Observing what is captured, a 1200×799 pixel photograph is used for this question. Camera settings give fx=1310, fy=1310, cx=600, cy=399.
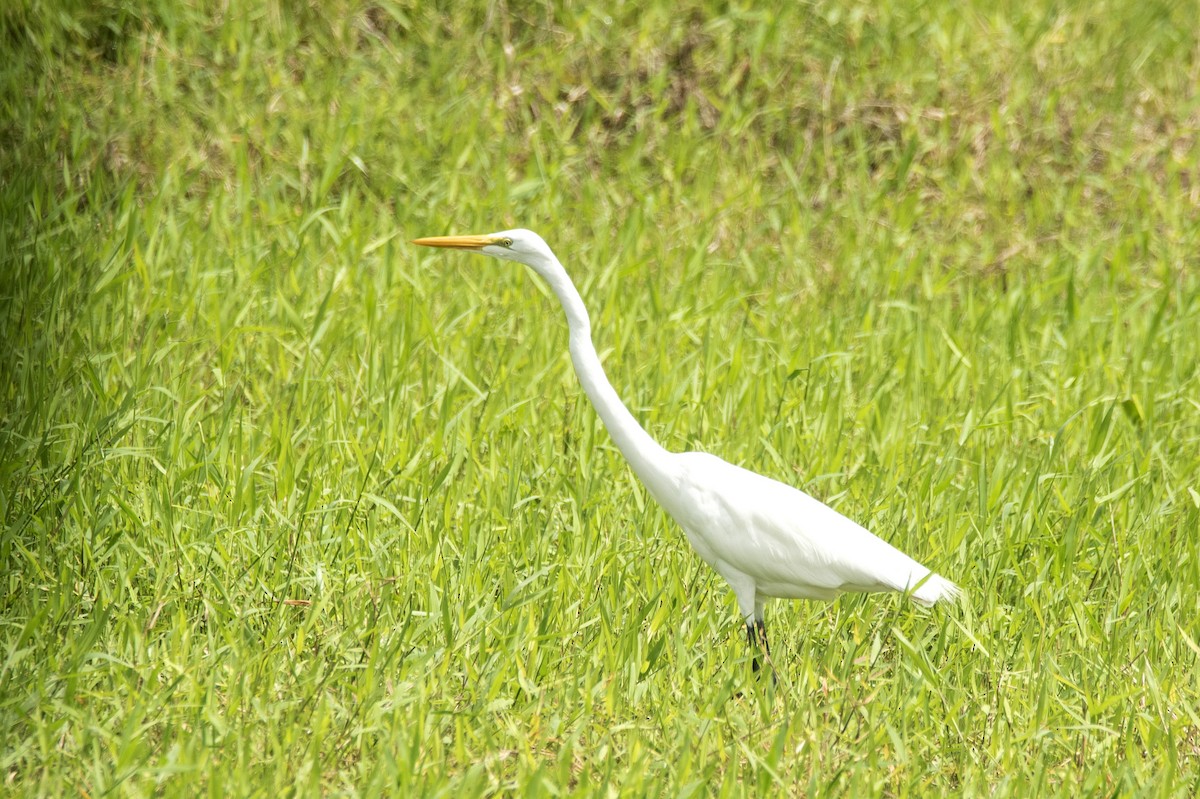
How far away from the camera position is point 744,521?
3307 mm

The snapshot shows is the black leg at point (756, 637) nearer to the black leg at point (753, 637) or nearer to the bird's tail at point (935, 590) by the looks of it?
the black leg at point (753, 637)

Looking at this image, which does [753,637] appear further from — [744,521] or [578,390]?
[578,390]

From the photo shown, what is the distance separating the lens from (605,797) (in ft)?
8.56

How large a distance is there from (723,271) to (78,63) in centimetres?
329

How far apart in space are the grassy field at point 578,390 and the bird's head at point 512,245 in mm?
755

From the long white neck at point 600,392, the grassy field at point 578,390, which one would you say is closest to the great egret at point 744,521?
the long white neck at point 600,392

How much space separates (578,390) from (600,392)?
1.42m

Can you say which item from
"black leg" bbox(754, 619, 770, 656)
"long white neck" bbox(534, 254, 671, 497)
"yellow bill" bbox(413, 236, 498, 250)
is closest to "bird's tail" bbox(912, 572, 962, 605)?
"black leg" bbox(754, 619, 770, 656)

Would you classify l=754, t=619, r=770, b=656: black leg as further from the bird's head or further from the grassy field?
the bird's head

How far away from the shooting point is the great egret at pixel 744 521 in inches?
128

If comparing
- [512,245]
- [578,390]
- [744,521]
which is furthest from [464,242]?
[578,390]

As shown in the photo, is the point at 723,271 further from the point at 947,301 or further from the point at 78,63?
the point at 78,63

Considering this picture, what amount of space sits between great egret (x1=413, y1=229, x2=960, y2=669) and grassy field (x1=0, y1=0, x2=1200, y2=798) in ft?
0.48

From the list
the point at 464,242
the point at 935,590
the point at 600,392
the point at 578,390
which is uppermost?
the point at 464,242
